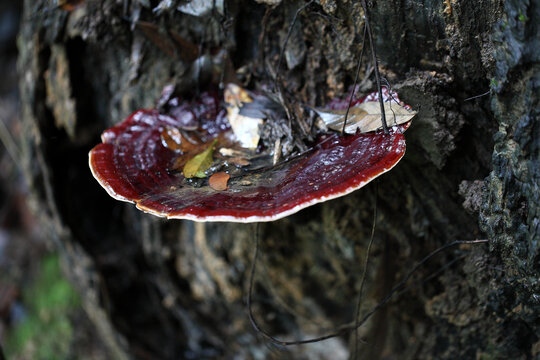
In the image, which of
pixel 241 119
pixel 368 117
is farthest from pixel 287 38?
pixel 368 117

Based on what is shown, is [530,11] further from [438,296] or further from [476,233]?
[438,296]

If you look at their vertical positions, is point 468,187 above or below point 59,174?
below

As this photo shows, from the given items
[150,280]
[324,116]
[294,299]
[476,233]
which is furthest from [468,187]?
[150,280]

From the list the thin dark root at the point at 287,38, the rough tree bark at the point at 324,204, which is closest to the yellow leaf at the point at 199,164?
the thin dark root at the point at 287,38

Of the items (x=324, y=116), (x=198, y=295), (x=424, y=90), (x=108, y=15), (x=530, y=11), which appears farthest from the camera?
(x=198, y=295)

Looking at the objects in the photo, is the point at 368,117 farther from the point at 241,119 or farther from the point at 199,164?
the point at 199,164

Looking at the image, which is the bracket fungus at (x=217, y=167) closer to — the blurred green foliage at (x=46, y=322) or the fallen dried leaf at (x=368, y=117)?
the fallen dried leaf at (x=368, y=117)
